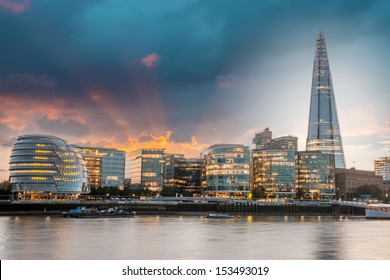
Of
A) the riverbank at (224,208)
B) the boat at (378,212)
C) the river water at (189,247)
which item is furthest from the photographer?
the riverbank at (224,208)

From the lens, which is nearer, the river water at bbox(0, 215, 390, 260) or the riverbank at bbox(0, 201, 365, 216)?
the river water at bbox(0, 215, 390, 260)

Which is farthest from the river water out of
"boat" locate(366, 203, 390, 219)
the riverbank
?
the riverbank

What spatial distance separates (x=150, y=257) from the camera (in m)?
46.2

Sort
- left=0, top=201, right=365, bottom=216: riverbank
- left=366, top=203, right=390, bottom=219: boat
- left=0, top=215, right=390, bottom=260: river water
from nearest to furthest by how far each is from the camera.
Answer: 1. left=0, top=215, right=390, bottom=260: river water
2. left=366, top=203, right=390, bottom=219: boat
3. left=0, top=201, right=365, bottom=216: riverbank

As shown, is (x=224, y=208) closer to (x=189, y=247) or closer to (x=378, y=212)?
(x=378, y=212)

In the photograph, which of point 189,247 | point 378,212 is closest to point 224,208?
point 378,212

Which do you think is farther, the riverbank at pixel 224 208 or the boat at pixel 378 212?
the riverbank at pixel 224 208

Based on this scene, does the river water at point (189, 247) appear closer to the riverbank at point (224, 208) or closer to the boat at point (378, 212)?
the boat at point (378, 212)

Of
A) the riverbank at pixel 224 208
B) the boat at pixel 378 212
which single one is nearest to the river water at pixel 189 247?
the boat at pixel 378 212

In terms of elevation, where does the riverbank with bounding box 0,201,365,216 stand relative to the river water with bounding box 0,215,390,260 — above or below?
above

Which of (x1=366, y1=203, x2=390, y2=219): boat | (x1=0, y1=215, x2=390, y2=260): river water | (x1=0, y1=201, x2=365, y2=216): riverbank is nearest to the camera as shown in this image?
(x1=0, y1=215, x2=390, y2=260): river water

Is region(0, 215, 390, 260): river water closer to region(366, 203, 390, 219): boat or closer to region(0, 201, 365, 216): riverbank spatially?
region(366, 203, 390, 219): boat

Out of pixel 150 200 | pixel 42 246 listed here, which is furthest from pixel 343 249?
pixel 150 200
